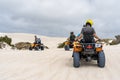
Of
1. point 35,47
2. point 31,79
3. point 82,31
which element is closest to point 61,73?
point 31,79

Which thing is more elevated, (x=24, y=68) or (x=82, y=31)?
(x=82, y=31)

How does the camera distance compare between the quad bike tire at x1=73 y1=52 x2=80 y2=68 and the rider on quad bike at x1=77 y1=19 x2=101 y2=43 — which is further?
the rider on quad bike at x1=77 y1=19 x2=101 y2=43

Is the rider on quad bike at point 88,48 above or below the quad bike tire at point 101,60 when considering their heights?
above

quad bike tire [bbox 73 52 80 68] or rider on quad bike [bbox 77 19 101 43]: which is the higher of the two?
rider on quad bike [bbox 77 19 101 43]

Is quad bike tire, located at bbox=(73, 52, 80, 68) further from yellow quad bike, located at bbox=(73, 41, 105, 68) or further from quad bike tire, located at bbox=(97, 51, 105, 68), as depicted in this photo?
quad bike tire, located at bbox=(97, 51, 105, 68)

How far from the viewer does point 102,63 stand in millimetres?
10961

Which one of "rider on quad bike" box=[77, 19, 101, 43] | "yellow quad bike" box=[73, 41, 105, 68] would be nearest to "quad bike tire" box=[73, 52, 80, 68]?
"yellow quad bike" box=[73, 41, 105, 68]

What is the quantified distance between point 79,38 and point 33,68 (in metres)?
2.02

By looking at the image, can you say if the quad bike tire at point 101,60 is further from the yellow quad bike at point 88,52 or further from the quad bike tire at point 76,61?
the quad bike tire at point 76,61

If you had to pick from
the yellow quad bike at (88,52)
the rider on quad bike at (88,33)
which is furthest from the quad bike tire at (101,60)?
the rider on quad bike at (88,33)

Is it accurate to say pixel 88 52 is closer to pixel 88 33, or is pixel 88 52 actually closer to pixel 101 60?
pixel 101 60

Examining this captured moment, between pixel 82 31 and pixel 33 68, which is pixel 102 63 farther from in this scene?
pixel 33 68

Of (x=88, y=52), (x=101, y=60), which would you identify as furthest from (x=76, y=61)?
(x=101, y=60)

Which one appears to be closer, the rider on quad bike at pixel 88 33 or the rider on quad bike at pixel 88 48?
the rider on quad bike at pixel 88 48
